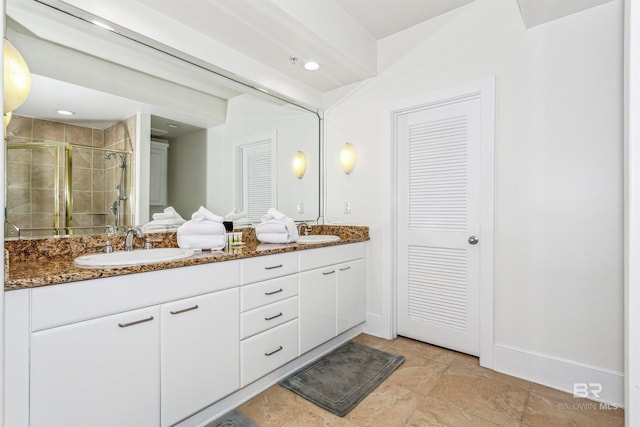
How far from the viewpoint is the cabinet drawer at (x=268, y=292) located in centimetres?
181

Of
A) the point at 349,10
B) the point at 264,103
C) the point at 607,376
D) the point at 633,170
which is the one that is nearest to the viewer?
the point at 633,170

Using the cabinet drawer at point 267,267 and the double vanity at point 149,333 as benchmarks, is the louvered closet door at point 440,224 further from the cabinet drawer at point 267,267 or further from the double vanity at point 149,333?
the cabinet drawer at point 267,267

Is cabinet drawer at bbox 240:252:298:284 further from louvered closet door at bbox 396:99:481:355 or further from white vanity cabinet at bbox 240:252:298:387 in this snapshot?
louvered closet door at bbox 396:99:481:355

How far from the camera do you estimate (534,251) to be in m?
2.09

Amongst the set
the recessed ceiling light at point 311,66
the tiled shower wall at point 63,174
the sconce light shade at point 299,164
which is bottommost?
the tiled shower wall at point 63,174

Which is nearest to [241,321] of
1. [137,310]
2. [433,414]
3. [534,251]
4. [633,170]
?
[137,310]

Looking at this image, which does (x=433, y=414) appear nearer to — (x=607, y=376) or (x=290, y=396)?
(x=290, y=396)

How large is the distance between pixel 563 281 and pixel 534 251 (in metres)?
0.23

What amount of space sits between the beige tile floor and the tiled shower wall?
1.39m

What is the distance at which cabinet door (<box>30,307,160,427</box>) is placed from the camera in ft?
3.73

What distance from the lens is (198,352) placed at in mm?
1569

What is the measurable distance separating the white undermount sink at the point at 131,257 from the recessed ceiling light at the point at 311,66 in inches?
70.2

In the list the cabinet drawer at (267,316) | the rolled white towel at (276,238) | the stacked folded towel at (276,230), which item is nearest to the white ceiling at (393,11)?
the stacked folded towel at (276,230)

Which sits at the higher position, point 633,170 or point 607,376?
point 633,170
